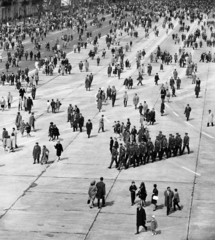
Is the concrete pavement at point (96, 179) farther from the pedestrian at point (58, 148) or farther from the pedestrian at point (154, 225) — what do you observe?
the pedestrian at point (58, 148)

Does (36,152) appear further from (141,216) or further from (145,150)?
(141,216)

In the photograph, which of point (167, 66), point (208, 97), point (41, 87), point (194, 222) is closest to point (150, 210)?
point (194, 222)

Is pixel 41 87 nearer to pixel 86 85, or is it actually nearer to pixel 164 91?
pixel 86 85

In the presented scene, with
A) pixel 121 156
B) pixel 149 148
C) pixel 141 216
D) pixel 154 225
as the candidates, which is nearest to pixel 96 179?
pixel 121 156

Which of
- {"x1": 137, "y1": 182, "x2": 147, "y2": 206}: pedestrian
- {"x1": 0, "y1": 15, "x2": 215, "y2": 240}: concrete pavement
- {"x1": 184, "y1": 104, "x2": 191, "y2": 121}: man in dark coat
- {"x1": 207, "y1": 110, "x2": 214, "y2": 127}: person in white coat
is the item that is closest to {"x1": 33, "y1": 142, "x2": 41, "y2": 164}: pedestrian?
{"x1": 0, "y1": 15, "x2": 215, "y2": 240}: concrete pavement

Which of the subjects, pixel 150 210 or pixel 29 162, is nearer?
pixel 150 210

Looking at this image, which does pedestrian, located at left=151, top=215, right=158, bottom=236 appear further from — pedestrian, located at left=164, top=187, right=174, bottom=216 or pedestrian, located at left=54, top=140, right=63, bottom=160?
pedestrian, located at left=54, top=140, right=63, bottom=160
